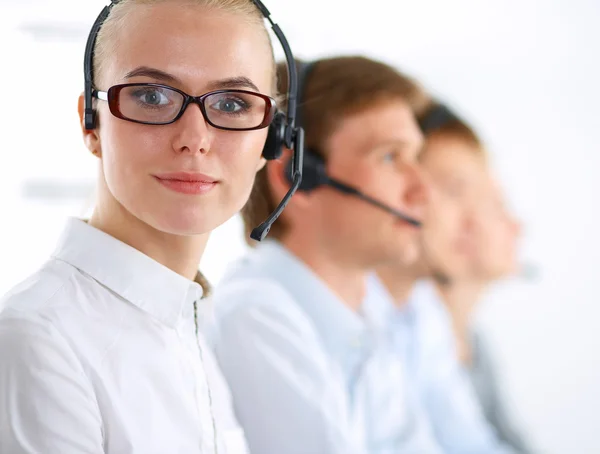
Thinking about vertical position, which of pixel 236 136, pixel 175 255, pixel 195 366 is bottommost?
pixel 195 366

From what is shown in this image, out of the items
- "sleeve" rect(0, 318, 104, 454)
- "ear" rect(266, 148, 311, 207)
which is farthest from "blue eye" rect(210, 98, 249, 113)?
"ear" rect(266, 148, 311, 207)

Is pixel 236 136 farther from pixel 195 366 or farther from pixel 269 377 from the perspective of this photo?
pixel 269 377

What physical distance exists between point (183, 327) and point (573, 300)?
10.8ft

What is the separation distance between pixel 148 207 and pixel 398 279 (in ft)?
5.59

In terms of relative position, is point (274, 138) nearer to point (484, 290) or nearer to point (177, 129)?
point (177, 129)

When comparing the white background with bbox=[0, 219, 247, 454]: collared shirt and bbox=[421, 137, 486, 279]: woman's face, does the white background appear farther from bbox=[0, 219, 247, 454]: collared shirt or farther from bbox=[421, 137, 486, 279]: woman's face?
bbox=[0, 219, 247, 454]: collared shirt

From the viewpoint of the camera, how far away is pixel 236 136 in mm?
989

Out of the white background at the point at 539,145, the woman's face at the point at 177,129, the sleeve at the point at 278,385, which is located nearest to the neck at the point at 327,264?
the sleeve at the point at 278,385

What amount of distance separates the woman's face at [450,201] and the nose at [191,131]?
1587 mm

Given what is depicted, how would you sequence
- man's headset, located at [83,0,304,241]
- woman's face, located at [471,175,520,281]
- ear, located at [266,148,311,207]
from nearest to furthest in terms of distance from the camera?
man's headset, located at [83,0,304,241], ear, located at [266,148,311,207], woman's face, located at [471,175,520,281]

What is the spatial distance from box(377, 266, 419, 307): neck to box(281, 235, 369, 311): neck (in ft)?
2.56

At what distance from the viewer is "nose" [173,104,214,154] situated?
943 mm

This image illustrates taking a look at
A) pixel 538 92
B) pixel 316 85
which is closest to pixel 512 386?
pixel 538 92

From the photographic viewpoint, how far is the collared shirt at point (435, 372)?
226cm
